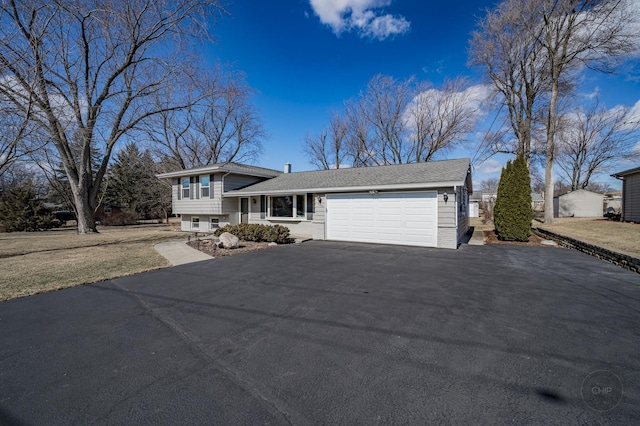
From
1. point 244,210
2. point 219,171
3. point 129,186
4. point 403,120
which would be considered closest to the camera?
point 219,171

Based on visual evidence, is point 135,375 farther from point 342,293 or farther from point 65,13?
point 65,13

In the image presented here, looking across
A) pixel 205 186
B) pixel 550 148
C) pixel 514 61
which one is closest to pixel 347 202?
pixel 205 186

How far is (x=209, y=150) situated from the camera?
28.2 meters

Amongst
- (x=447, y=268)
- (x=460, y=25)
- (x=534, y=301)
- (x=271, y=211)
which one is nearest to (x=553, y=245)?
(x=447, y=268)

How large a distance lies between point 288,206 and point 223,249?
4728 mm

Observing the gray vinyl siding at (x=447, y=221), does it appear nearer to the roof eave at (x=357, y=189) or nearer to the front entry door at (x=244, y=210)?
the roof eave at (x=357, y=189)

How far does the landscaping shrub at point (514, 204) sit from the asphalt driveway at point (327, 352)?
6078 mm

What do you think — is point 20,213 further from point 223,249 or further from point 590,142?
point 590,142

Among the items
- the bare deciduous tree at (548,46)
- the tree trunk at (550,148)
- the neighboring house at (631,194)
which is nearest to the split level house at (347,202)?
the tree trunk at (550,148)

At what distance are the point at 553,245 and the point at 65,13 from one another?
62.4 feet

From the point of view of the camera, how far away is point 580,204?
31094 mm

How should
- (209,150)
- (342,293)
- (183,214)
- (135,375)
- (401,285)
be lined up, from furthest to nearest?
(209,150) < (183,214) < (401,285) < (342,293) < (135,375)

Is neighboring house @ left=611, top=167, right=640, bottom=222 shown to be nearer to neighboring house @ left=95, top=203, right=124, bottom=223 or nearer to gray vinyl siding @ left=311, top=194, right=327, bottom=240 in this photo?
gray vinyl siding @ left=311, top=194, right=327, bottom=240

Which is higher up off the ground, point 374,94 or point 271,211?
point 374,94
